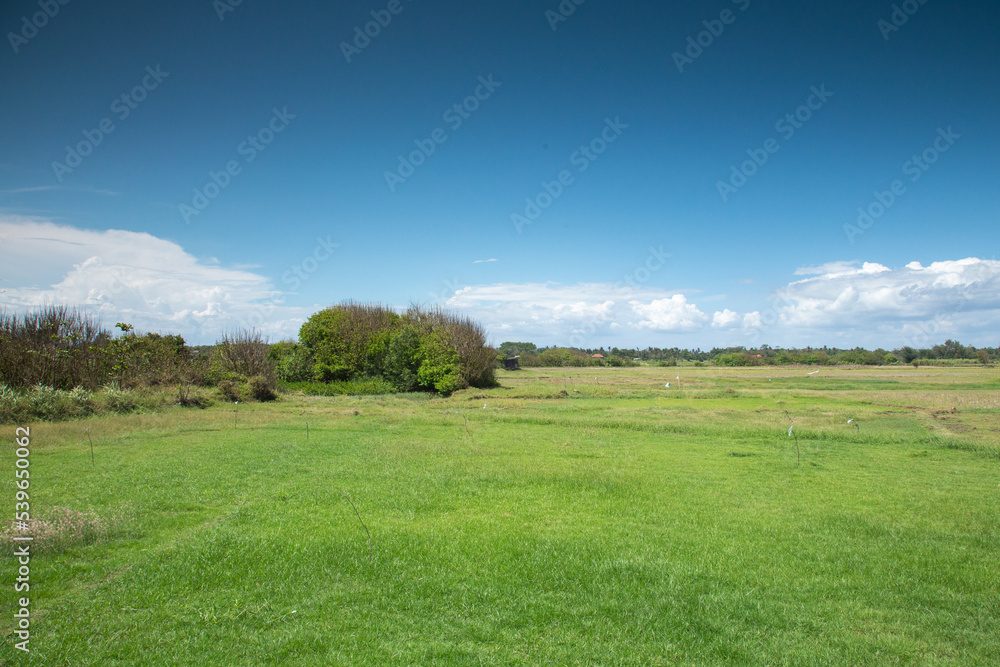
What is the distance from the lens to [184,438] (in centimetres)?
2039

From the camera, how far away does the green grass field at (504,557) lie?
20.8 feet

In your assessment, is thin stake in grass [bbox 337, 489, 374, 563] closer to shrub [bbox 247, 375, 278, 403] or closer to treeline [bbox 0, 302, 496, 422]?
treeline [bbox 0, 302, 496, 422]

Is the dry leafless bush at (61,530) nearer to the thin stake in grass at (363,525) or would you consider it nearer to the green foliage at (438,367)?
the thin stake in grass at (363,525)

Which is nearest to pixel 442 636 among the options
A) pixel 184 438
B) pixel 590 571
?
pixel 590 571

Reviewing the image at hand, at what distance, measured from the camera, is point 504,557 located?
8742 millimetres

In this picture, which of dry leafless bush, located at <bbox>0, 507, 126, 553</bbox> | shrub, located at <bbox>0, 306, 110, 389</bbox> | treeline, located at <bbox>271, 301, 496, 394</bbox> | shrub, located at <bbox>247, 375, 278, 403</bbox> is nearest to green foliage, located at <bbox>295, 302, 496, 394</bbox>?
treeline, located at <bbox>271, 301, 496, 394</bbox>

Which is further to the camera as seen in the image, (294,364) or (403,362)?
(294,364)

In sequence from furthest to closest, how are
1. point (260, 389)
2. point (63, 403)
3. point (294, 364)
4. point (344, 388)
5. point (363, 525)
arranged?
point (294, 364) < point (344, 388) < point (260, 389) < point (63, 403) < point (363, 525)

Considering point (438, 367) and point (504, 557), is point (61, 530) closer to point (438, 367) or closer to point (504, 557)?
point (504, 557)

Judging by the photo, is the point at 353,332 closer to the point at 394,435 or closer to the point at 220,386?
the point at 220,386

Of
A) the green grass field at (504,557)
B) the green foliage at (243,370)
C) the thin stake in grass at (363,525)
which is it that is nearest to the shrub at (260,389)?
the green foliage at (243,370)

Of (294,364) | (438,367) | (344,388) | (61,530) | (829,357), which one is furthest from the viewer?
(829,357)

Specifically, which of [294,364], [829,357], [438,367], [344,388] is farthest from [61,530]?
[829,357]

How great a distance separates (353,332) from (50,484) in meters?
41.4
